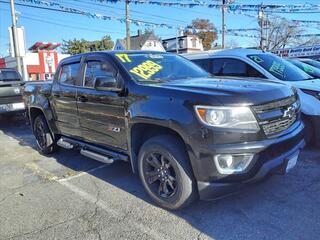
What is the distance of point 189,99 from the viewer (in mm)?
3545

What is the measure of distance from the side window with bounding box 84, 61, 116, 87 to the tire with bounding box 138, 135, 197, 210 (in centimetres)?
117

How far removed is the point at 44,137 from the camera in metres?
6.73

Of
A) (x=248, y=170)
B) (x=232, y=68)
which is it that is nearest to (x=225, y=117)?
(x=248, y=170)

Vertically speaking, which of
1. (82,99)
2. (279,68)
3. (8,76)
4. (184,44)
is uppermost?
(184,44)

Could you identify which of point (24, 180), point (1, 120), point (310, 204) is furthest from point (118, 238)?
point (1, 120)

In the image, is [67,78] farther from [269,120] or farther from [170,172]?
[269,120]

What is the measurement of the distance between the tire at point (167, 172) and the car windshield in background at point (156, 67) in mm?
936

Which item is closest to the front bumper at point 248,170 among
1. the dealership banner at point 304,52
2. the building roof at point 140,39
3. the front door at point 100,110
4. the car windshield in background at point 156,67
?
the front door at point 100,110

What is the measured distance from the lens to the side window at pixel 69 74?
5.51 metres

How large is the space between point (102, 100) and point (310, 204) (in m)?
2.77

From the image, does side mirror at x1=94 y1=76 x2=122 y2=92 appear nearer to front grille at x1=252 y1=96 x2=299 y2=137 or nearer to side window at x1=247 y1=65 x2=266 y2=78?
front grille at x1=252 y1=96 x2=299 y2=137

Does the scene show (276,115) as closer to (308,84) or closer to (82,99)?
(82,99)

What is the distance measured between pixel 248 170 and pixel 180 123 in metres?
0.80

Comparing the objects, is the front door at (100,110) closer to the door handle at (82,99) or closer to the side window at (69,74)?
the door handle at (82,99)
